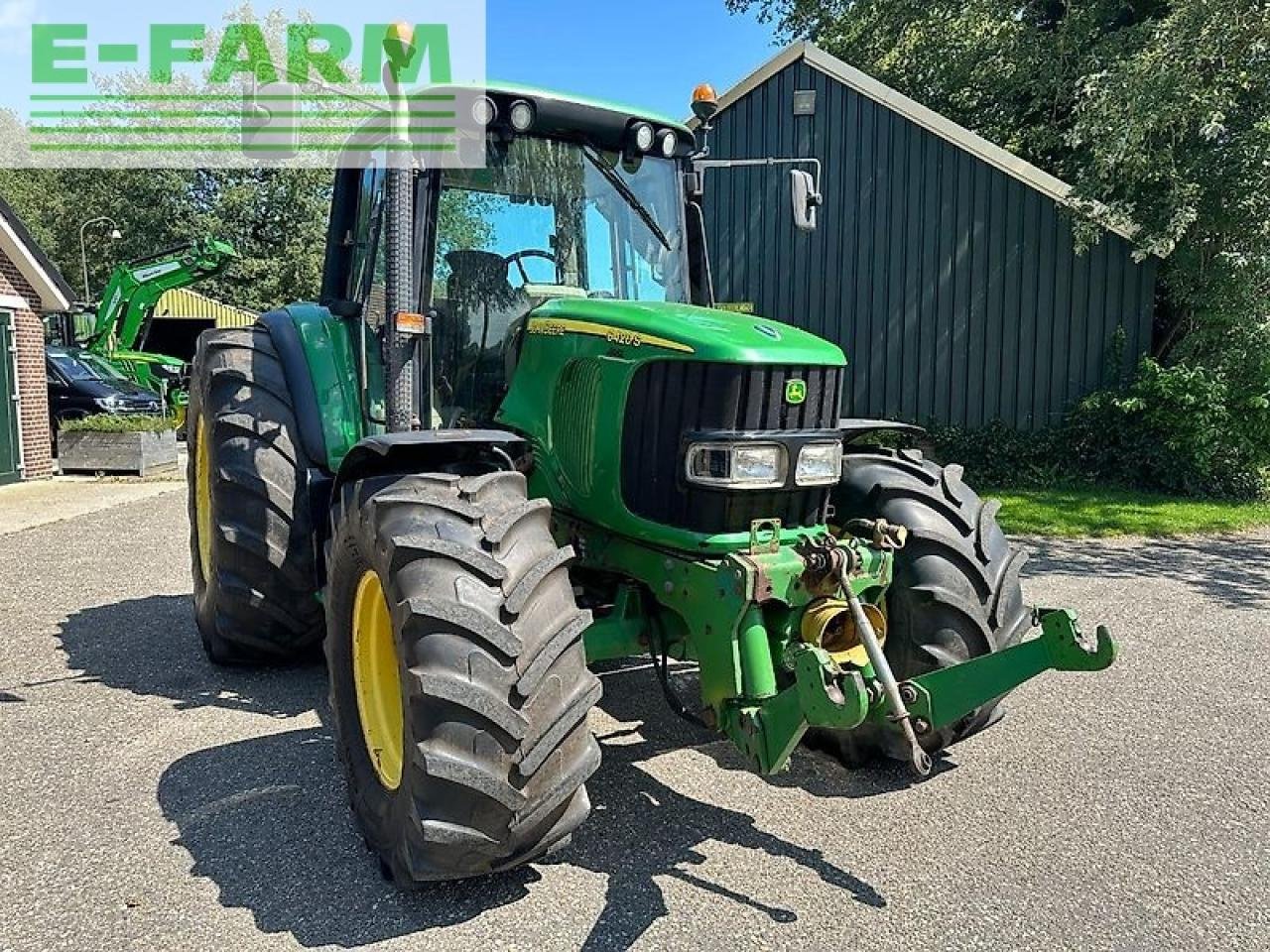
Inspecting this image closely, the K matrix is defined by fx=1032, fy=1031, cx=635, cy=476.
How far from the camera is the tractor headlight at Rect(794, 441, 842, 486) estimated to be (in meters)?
3.25

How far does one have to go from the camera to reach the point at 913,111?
480 inches

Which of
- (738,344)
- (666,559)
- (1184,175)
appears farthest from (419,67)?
(1184,175)

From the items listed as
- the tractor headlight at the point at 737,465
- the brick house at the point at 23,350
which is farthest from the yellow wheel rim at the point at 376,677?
the brick house at the point at 23,350

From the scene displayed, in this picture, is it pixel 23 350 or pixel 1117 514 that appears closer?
pixel 1117 514

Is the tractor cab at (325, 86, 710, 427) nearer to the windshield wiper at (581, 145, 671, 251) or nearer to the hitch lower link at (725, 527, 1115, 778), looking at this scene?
the windshield wiper at (581, 145, 671, 251)

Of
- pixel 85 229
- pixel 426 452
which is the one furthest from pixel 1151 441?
pixel 85 229

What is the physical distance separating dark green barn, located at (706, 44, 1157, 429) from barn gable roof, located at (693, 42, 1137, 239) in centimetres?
2

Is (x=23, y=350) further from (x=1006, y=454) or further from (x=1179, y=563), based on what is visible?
(x=1179, y=563)

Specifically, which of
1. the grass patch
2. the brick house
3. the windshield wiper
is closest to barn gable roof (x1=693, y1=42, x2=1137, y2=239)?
the grass patch

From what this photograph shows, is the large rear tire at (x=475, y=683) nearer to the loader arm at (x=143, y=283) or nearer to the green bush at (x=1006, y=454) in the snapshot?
the green bush at (x=1006, y=454)

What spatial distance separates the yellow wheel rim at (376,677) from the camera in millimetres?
3197

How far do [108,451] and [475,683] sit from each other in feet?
41.6

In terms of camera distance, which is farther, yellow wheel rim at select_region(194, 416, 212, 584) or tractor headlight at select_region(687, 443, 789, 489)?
yellow wheel rim at select_region(194, 416, 212, 584)

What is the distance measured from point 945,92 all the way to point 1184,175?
16.2 ft
